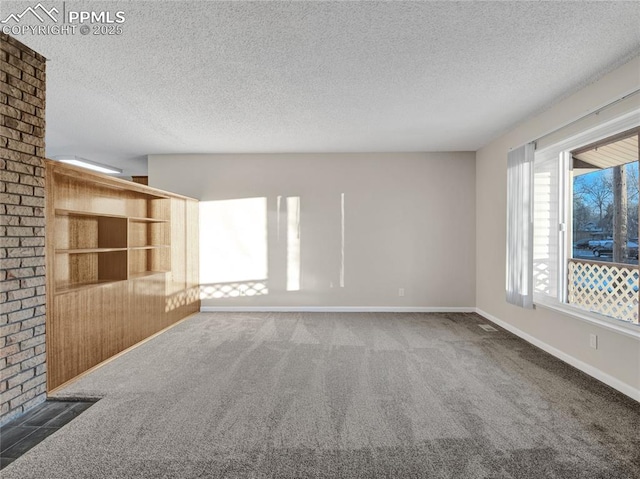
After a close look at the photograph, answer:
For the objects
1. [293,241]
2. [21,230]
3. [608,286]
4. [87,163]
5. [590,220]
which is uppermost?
[87,163]

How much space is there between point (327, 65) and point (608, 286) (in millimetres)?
3996

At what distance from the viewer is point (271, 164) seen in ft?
17.8

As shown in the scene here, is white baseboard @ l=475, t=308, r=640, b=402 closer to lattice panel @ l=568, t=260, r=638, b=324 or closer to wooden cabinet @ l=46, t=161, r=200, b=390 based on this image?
lattice panel @ l=568, t=260, r=638, b=324

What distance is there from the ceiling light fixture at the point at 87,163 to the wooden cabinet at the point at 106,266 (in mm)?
1965

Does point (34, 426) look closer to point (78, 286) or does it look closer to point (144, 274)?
point (78, 286)

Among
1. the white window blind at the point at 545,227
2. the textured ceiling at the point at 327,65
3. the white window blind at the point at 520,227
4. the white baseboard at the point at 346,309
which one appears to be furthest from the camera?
the white baseboard at the point at 346,309

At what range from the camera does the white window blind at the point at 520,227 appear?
377cm

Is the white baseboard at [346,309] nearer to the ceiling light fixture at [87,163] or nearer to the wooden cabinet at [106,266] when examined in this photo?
the wooden cabinet at [106,266]

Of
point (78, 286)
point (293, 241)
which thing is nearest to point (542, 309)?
point (293, 241)

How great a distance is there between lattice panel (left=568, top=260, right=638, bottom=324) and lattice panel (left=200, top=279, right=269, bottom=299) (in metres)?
4.13

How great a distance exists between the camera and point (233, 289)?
5.42m

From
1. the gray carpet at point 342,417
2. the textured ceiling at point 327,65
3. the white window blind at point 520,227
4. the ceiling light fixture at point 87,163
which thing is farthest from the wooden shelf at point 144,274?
the white window blind at point 520,227

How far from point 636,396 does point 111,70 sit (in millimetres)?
4720

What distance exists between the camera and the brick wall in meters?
2.18
